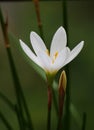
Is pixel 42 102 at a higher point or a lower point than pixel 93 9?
lower

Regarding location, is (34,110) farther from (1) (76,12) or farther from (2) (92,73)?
(1) (76,12)

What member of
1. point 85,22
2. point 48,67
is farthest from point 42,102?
point 48,67

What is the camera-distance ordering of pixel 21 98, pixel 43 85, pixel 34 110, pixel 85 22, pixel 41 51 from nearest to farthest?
pixel 41 51 < pixel 21 98 < pixel 34 110 < pixel 43 85 < pixel 85 22

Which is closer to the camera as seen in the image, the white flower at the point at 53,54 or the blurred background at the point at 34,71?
the white flower at the point at 53,54

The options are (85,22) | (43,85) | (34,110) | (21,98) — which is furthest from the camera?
(85,22)

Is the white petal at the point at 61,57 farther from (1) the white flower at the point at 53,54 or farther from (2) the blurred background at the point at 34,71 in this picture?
(2) the blurred background at the point at 34,71

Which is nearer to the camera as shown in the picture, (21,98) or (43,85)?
(21,98)

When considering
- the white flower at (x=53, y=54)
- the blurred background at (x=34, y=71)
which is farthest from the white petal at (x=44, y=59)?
the blurred background at (x=34, y=71)

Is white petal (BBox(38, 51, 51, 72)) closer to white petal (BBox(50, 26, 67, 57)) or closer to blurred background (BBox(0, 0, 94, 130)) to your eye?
white petal (BBox(50, 26, 67, 57))
